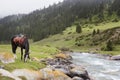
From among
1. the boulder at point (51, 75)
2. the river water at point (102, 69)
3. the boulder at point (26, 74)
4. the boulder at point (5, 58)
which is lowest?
the river water at point (102, 69)

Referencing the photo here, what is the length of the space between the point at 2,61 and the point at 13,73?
3283 mm

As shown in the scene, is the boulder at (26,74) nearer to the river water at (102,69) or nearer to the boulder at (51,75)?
the boulder at (51,75)

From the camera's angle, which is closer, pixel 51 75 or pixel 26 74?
pixel 26 74

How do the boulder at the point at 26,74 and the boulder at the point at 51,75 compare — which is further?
the boulder at the point at 51,75

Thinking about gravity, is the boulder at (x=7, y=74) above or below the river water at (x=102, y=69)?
above

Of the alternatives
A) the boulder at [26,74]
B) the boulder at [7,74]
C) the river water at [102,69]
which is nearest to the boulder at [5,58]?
the boulder at [26,74]

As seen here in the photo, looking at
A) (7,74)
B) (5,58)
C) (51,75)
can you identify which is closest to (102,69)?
(51,75)

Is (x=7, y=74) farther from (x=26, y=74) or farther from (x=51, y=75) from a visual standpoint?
(x=51, y=75)

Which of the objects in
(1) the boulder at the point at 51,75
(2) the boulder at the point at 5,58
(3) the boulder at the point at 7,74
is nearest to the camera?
(3) the boulder at the point at 7,74

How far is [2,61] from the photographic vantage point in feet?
86.0

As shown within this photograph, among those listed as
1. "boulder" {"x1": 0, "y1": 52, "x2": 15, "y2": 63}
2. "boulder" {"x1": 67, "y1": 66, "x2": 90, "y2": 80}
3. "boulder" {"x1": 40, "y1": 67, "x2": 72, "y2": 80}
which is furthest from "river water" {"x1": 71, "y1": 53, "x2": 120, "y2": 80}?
"boulder" {"x1": 0, "y1": 52, "x2": 15, "y2": 63}

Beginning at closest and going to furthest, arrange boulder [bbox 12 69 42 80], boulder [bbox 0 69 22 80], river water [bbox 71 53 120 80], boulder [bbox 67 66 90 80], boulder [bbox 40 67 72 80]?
boulder [bbox 0 69 22 80] < boulder [bbox 12 69 42 80] < boulder [bbox 40 67 72 80] < boulder [bbox 67 66 90 80] < river water [bbox 71 53 120 80]

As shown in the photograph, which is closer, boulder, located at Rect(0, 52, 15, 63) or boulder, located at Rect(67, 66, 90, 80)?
boulder, located at Rect(0, 52, 15, 63)

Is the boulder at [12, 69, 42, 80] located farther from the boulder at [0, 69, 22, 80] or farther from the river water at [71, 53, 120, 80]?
the river water at [71, 53, 120, 80]
